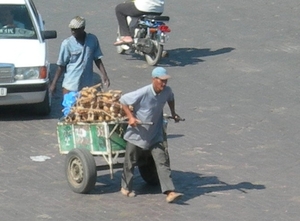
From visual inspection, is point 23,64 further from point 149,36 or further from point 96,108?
point 149,36

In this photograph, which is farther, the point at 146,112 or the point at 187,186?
the point at 187,186

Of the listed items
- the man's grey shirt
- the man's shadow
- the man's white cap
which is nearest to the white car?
the man's white cap

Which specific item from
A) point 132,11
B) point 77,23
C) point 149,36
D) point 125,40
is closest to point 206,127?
point 77,23

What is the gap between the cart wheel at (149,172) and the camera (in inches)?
435

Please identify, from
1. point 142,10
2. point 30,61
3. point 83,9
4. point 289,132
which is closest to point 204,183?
point 289,132

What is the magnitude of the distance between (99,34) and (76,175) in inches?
343

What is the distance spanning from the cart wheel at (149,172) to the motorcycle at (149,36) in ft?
19.9

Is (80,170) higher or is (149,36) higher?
(149,36)

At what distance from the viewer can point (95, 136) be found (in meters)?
10.7

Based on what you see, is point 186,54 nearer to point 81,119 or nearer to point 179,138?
point 179,138

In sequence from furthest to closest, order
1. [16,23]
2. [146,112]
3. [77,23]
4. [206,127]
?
[16,23] → [206,127] → [77,23] → [146,112]

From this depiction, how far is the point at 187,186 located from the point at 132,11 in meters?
6.72

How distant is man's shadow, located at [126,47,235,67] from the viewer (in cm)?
Result: 1766

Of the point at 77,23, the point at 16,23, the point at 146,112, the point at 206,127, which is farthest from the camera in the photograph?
the point at 16,23
